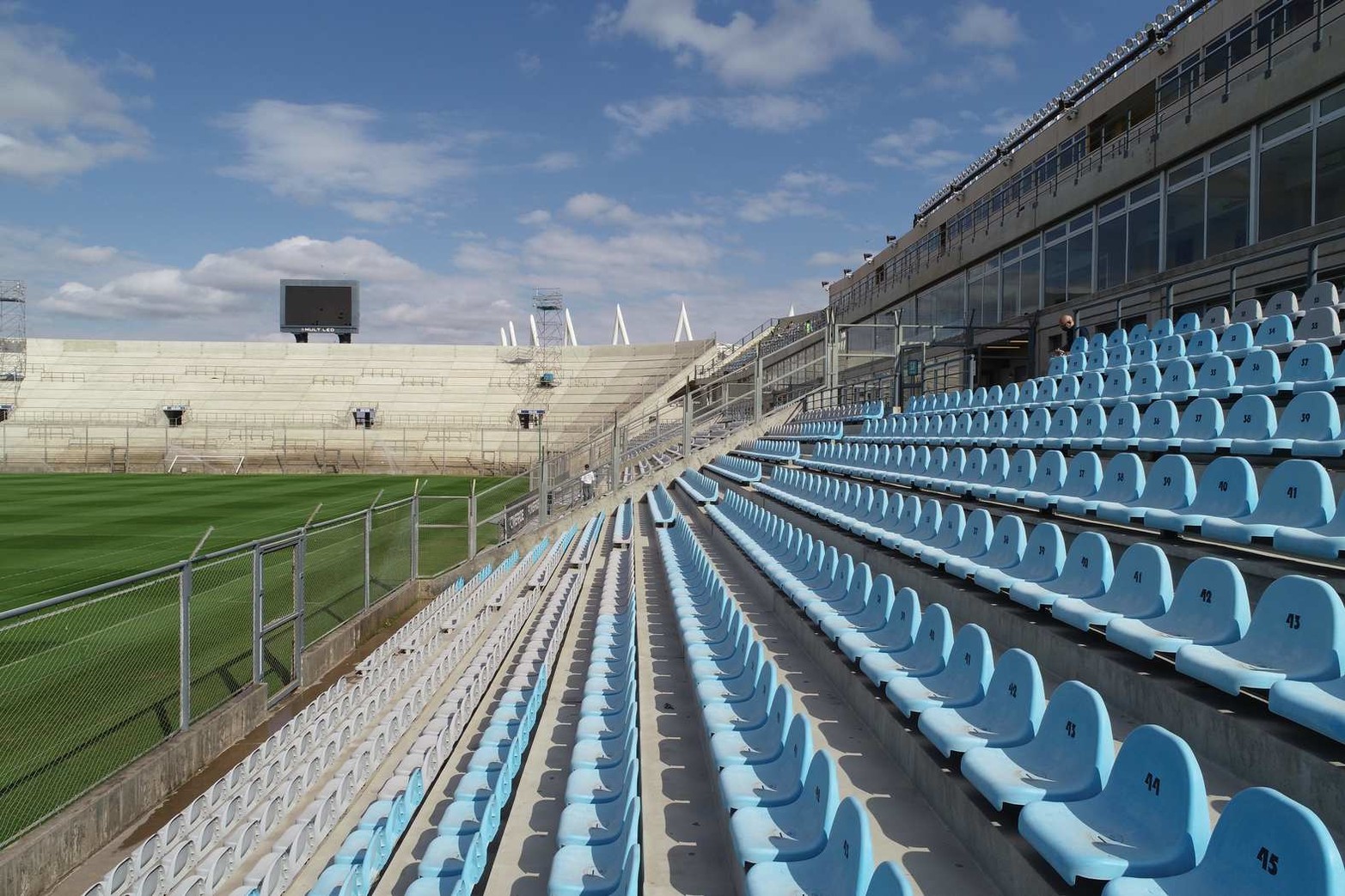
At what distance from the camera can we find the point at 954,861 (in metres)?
2.42

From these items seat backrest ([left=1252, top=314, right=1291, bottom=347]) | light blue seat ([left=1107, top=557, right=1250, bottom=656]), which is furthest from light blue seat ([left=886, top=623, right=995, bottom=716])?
seat backrest ([left=1252, top=314, right=1291, bottom=347])

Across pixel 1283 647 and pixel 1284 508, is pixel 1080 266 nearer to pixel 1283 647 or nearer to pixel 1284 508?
pixel 1284 508

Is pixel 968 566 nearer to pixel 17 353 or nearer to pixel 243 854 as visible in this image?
pixel 243 854

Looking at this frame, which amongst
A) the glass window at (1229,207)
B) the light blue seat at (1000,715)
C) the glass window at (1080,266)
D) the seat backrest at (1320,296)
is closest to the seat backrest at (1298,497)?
the light blue seat at (1000,715)

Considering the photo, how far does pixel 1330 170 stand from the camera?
8.50 m

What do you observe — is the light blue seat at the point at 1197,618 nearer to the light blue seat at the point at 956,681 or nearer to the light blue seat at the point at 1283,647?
the light blue seat at the point at 1283,647

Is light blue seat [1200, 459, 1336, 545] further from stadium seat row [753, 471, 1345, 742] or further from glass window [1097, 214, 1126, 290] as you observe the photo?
glass window [1097, 214, 1126, 290]

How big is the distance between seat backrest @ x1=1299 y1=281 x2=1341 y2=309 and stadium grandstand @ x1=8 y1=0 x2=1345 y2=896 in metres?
0.04

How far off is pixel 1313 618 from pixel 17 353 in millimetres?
54458

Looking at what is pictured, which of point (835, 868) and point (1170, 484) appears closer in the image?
point (835, 868)

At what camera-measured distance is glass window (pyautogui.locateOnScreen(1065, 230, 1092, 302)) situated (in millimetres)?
13219

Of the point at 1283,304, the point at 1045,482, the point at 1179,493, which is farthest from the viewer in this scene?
the point at 1283,304

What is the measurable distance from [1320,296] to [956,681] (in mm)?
5885

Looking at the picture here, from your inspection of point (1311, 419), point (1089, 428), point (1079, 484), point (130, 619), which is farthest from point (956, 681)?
point (130, 619)
